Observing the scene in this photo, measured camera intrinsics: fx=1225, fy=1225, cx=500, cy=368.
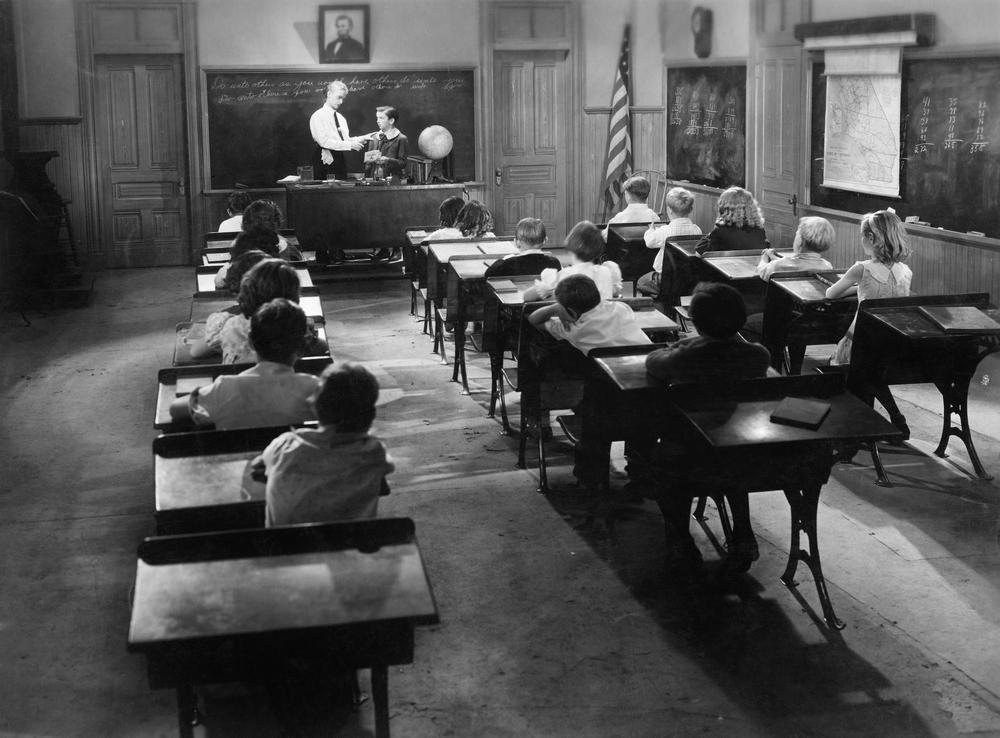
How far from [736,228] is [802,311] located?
1598 mm

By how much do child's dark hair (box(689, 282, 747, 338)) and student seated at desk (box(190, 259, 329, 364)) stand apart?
1435 mm

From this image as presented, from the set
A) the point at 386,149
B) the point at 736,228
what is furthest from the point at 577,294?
the point at 386,149

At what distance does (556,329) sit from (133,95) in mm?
7999

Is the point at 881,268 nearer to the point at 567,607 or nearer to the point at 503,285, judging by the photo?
the point at 503,285

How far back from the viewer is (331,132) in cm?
1134

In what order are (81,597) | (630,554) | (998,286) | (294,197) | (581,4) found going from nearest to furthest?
(81,597), (630,554), (998,286), (294,197), (581,4)

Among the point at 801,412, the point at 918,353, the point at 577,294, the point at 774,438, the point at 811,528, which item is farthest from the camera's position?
the point at 918,353

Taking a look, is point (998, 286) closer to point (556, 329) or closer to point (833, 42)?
point (833, 42)

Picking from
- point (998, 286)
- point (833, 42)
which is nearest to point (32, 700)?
point (998, 286)

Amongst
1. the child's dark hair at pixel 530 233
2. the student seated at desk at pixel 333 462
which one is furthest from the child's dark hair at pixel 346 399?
the child's dark hair at pixel 530 233

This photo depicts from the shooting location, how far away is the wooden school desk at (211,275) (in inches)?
253

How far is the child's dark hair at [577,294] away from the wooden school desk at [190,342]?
0.96m

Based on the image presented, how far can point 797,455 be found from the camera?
376 cm

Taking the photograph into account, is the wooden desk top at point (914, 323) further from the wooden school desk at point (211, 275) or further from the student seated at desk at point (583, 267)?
the wooden school desk at point (211, 275)
